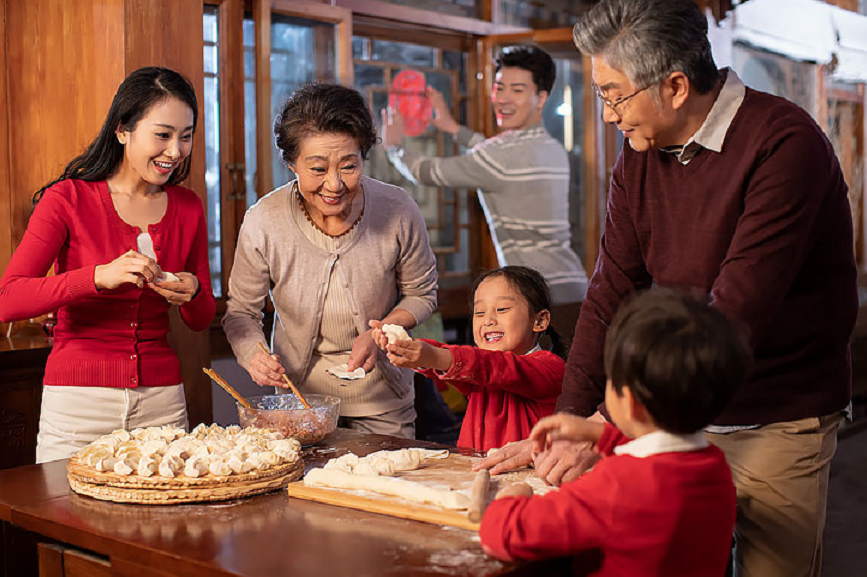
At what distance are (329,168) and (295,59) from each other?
2.31 metres

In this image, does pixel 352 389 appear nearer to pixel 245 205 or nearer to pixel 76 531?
pixel 76 531

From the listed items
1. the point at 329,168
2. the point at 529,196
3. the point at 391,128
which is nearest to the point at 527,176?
the point at 529,196

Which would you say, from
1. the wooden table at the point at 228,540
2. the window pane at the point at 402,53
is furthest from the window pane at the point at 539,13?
the wooden table at the point at 228,540

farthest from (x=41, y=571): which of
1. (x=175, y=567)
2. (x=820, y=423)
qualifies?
(x=820, y=423)

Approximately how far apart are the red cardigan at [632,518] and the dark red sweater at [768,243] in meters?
0.36

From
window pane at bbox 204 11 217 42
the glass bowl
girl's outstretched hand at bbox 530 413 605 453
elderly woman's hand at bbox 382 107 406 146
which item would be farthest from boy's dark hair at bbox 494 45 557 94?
girl's outstretched hand at bbox 530 413 605 453

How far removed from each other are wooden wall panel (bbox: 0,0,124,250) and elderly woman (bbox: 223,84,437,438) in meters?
0.96

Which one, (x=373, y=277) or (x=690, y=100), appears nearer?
(x=690, y=100)

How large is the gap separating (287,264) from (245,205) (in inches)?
71.9

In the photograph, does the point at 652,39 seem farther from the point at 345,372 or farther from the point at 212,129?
the point at 212,129

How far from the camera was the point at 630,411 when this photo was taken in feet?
4.72

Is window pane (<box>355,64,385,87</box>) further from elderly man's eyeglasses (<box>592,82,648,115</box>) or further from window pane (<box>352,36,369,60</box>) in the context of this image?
elderly man's eyeglasses (<box>592,82,648,115</box>)

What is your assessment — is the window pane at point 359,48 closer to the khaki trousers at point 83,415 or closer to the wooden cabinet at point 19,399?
the wooden cabinet at point 19,399

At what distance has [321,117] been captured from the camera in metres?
2.46
